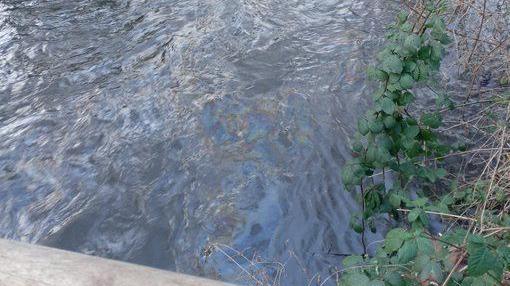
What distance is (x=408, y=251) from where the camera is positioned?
6.48ft

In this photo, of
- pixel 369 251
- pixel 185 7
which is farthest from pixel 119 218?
pixel 185 7

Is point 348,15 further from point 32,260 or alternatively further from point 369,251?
point 32,260

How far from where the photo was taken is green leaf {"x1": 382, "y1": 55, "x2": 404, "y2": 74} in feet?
9.69

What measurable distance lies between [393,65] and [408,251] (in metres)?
1.20

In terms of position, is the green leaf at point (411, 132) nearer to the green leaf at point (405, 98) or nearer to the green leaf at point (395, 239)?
the green leaf at point (405, 98)

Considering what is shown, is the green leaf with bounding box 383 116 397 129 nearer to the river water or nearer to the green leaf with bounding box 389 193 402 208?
the green leaf with bounding box 389 193 402 208

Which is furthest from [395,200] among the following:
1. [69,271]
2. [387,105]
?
[69,271]

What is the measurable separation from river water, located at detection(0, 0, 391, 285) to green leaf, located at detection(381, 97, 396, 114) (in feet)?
3.62

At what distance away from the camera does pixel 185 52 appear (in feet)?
19.6

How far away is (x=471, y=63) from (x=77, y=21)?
13.4 ft

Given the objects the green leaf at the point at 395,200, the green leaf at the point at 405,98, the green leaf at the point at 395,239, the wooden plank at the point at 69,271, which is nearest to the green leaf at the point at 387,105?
the green leaf at the point at 405,98

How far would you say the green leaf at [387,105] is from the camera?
3014 millimetres

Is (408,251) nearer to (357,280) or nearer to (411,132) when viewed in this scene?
(357,280)

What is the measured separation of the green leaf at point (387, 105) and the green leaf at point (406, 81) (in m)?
0.10
